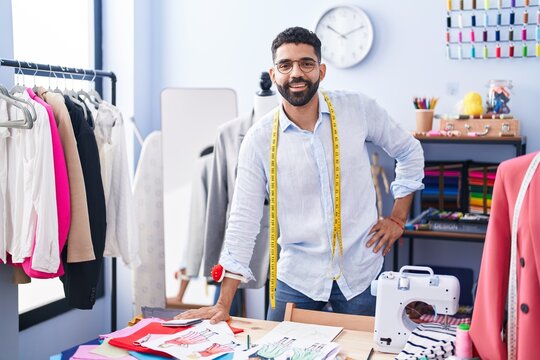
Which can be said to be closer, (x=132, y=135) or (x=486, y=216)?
(x=486, y=216)

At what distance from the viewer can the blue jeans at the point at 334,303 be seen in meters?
2.53

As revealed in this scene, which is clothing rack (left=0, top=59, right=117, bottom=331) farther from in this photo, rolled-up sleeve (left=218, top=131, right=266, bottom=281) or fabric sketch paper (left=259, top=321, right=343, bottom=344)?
fabric sketch paper (left=259, top=321, right=343, bottom=344)

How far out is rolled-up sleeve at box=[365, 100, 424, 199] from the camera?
104 inches

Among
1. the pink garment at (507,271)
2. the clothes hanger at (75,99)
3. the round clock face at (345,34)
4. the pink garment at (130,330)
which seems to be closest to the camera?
the pink garment at (507,271)

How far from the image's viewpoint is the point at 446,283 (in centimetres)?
196

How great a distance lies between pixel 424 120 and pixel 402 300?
2.00 metres

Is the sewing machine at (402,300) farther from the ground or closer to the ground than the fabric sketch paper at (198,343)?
farther from the ground

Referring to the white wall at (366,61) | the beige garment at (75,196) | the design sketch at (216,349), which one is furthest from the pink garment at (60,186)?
the white wall at (366,61)

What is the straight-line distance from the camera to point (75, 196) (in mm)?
2928

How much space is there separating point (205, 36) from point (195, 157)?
3.05 ft

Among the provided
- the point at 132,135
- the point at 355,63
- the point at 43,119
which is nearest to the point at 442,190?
the point at 355,63

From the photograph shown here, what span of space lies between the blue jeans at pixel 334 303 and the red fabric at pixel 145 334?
397 mm

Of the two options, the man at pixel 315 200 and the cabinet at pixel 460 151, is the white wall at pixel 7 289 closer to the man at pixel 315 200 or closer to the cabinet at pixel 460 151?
the man at pixel 315 200

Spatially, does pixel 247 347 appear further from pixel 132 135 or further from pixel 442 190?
pixel 132 135
